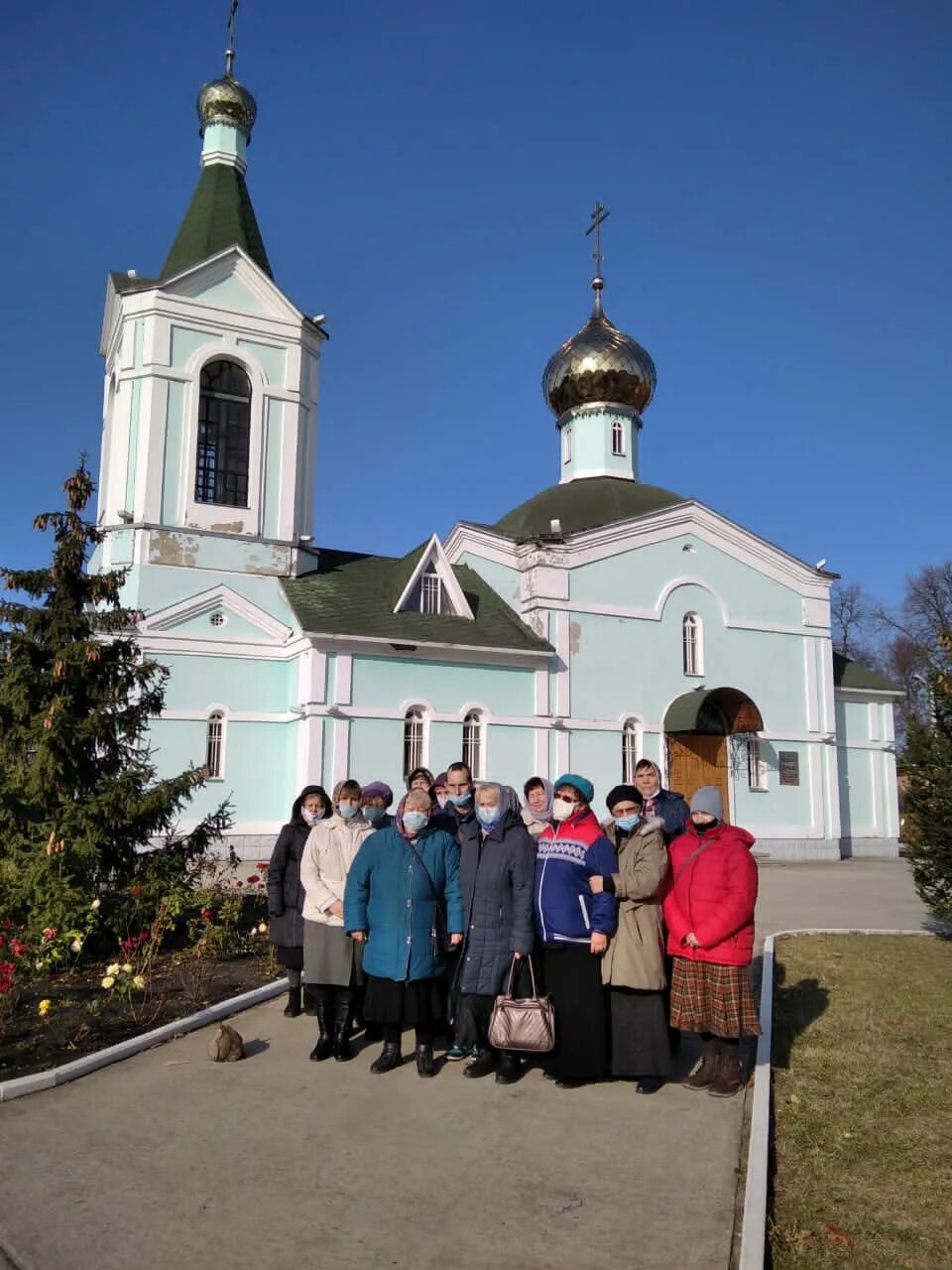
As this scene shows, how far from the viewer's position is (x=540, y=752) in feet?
65.7

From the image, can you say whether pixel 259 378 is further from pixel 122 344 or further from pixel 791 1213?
pixel 791 1213

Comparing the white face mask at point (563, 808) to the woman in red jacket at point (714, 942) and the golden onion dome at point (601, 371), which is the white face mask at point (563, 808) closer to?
the woman in red jacket at point (714, 942)

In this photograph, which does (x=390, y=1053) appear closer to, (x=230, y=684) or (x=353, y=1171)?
(x=353, y=1171)

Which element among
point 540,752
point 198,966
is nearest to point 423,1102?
point 198,966

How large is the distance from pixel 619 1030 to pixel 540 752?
14.1m

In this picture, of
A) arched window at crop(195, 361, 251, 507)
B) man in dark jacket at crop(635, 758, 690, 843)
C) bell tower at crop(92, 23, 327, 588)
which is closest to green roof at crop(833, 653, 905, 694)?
bell tower at crop(92, 23, 327, 588)

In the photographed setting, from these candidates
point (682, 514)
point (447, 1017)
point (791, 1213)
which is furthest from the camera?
point (682, 514)

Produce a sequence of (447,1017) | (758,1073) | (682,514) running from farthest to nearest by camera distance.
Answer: (682,514) → (447,1017) → (758,1073)

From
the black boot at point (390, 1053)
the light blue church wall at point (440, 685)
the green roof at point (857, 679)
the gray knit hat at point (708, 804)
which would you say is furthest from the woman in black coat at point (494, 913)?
the green roof at point (857, 679)

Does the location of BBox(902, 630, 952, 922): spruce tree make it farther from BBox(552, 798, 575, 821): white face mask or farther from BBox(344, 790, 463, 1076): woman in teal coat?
BBox(344, 790, 463, 1076): woman in teal coat

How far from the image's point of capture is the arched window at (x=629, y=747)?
2092 centimetres

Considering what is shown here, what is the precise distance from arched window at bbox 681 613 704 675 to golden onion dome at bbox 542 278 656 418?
696 centimetres

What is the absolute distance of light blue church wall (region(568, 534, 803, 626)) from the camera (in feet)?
70.1

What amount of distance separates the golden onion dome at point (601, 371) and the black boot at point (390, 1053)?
2177cm
